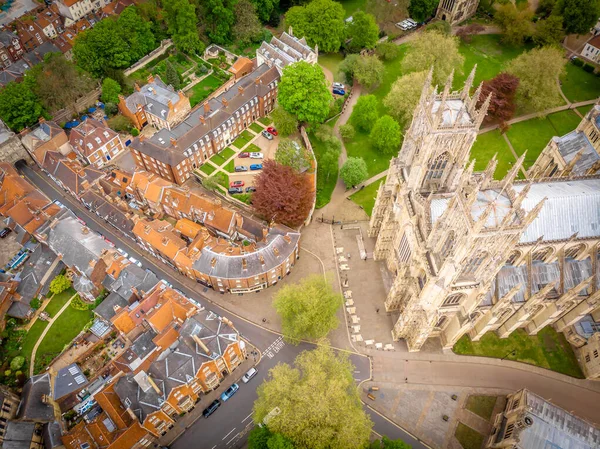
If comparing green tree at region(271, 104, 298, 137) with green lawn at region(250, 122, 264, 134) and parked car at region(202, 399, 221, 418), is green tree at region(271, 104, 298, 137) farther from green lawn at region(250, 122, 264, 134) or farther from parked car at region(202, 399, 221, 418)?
parked car at region(202, 399, 221, 418)

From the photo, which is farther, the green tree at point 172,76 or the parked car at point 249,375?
the green tree at point 172,76

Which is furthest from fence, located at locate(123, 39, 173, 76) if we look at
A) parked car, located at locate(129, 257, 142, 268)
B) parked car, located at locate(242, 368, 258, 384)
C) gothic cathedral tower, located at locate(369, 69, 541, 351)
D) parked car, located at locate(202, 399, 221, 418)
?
parked car, located at locate(202, 399, 221, 418)

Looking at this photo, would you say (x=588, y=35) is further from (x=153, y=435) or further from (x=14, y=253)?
(x=14, y=253)

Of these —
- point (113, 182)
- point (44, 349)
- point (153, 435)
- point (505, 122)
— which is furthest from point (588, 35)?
point (44, 349)

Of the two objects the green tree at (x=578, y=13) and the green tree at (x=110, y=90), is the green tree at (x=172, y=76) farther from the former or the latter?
the green tree at (x=578, y=13)

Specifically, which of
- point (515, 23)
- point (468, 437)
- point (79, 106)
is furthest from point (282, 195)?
point (515, 23)

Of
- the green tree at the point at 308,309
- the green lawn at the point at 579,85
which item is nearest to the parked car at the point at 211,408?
the green tree at the point at 308,309

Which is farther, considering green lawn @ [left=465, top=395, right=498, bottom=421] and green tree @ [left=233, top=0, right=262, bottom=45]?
green tree @ [left=233, top=0, right=262, bottom=45]
